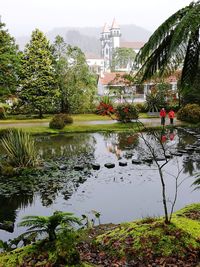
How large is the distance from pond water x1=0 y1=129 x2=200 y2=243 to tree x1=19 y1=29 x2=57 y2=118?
1189 cm

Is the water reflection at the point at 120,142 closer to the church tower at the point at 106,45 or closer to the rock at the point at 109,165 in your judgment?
the rock at the point at 109,165

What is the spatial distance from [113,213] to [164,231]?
352 cm

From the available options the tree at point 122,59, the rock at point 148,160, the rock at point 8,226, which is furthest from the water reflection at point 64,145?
the tree at point 122,59

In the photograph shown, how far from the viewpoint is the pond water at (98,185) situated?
8.52 m

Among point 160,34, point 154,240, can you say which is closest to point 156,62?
point 160,34

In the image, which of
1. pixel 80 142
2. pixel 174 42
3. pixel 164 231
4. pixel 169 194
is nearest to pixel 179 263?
pixel 164 231

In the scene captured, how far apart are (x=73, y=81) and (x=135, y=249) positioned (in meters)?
25.4

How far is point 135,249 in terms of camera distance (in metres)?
4.59

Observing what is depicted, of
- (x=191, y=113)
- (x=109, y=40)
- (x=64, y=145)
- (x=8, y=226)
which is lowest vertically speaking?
(x=64, y=145)

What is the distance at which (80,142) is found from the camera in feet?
60.4

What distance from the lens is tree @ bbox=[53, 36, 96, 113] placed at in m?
29.0

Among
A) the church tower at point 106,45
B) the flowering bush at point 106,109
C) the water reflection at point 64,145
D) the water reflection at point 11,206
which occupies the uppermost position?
the church tower at point 106,45

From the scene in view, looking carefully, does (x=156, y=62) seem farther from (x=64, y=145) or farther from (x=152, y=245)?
(x=64, y=145)

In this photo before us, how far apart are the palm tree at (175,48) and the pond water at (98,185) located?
11.8 feet
